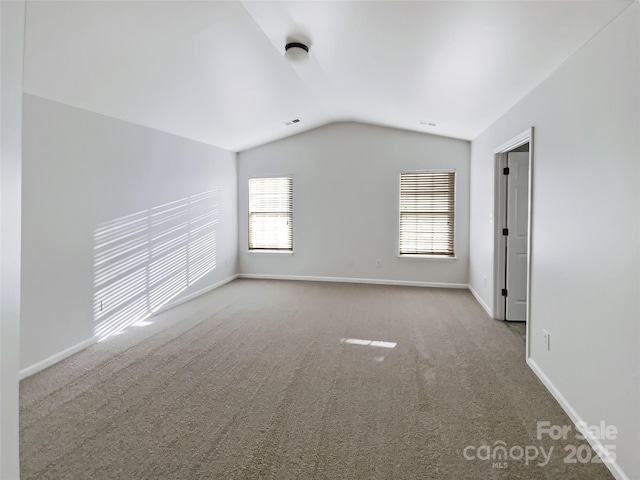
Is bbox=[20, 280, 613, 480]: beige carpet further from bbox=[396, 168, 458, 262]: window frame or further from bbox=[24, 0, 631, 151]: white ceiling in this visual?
bbox=[24, 0, 631, 151]: white ceiling

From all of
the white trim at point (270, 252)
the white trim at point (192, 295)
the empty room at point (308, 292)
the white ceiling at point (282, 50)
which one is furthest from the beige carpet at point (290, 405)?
the white trim at point (270, 252)

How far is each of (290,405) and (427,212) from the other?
436 cm

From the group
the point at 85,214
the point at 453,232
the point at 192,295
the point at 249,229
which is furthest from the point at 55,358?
the point at 453,232

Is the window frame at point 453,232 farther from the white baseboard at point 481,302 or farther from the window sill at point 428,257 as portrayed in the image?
the white baseboard at point 481,302

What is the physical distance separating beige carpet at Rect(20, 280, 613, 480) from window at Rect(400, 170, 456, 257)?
2.09 m

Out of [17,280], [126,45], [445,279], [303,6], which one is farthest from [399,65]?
[445,279]

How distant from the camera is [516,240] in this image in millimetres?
4070

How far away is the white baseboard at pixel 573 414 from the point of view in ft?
5.66

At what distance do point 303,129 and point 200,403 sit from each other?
16.1 ft

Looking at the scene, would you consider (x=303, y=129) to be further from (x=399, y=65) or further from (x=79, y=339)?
(x=79, y=339)

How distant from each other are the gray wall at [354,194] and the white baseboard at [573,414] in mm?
3108

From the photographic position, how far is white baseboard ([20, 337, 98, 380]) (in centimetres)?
279

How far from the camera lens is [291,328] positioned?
389 centimetres

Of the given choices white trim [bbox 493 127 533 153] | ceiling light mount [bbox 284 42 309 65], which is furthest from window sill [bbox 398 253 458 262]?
ceiling light mount [bbox 284 42 309 65]
